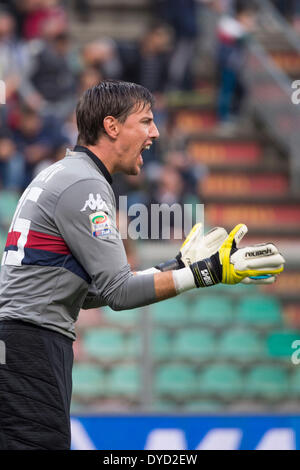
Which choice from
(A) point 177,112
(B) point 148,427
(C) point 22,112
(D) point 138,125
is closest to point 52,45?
(C) point 22,112

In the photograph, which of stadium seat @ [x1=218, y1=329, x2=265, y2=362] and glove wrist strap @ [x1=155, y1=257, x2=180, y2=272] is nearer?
glove wrist strap @ [x1=155, y1=257, x2=180, y2=272]

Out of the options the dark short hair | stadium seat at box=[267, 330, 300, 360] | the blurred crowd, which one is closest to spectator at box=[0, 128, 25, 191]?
the blurred crowd

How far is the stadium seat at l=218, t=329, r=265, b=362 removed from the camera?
6.90 m

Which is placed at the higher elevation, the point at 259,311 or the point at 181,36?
the point at 181,36

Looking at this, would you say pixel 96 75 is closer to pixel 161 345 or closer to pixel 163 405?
pixel 161 345

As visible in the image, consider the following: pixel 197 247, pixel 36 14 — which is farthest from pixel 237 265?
pixel 36 14

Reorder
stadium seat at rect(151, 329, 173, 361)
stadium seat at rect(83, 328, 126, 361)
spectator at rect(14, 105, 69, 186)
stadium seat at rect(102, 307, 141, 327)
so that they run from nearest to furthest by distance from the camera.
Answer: stadium seat at rect(151, 329, 173, 361) → stadium seat at rect(102, 307, 141, 327) → stadium seat at rect(83, 328, 126, 361) → spectator at rect(14, 105, 69, 186)

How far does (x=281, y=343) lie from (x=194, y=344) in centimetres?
62

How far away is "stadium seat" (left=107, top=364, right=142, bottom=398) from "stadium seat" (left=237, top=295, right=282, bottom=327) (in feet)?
2.80

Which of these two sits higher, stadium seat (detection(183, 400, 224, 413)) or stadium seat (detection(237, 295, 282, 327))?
stadium seat (detection(237, 295, 282, 327))

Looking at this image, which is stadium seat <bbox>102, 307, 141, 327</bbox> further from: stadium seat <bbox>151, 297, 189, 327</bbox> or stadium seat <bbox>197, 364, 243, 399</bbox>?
stadium seat <bbox>197, 364, 243, 399</bbox>

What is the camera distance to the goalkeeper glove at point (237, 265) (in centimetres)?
338

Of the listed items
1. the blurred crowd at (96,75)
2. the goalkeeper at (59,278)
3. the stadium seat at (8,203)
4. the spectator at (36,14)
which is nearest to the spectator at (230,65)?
the blurred crowd at (96,75)

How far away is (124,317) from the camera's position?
23.9 feet
